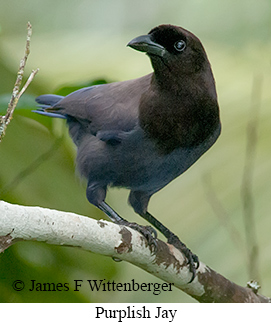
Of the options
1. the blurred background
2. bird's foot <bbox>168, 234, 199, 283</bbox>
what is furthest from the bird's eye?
bird's foot <bbox>168, 234, 199, 283</bbox>

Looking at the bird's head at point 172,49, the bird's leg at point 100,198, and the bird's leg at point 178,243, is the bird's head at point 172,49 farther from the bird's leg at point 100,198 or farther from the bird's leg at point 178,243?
the bird's leg at point 178,243

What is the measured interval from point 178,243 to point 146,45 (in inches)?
36.9

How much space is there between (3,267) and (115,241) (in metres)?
0.76

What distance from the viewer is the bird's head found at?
2.16m

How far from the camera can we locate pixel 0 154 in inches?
106

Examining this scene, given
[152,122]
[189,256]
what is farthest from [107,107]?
[189,256]

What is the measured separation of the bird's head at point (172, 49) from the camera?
7.09 ft

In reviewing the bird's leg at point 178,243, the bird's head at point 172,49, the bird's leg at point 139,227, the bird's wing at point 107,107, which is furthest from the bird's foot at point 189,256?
the bird's head at point 172,49

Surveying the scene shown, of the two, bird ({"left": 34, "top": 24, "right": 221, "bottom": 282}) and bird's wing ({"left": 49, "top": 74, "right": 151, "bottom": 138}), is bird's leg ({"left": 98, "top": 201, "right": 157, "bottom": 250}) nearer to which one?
bird ({"left": 34, "top": 24, "right": 221, "bottom": 282})

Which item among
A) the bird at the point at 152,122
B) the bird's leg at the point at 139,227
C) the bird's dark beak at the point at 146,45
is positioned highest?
the bird's dark beak at the point at 146,45

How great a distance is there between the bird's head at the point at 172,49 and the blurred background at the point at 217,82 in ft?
2.14
